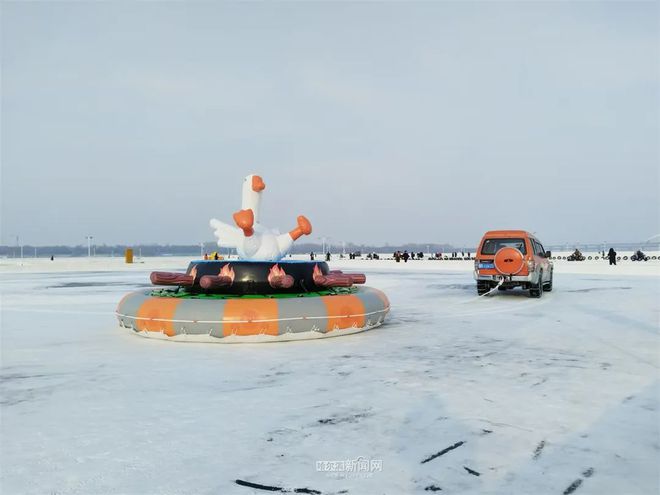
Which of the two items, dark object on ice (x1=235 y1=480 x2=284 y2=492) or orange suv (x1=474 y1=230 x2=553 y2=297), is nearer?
dark object on ice (x1=235 y1=480 x2=284 y2=492)

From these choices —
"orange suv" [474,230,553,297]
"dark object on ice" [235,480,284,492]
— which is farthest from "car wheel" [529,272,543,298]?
"dark object on ice" [235,480,284,492]

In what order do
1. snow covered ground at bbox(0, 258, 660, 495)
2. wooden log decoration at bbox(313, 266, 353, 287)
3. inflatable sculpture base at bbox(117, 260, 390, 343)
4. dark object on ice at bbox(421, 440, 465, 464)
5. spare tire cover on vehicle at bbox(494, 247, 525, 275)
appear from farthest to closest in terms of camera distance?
1. spare tire cover on vehicle at bbox(494, 247, 525, 275)
2. wooden log decoration at bbox(313, 266, 353, 287)
3. inflatable sculpture base at bbox(117, 260, 390, 343)
4. dark object on ice at bbox(421, 440, 465, 464)
5. snow covered ground at bbox(0, 258, 660, 495)

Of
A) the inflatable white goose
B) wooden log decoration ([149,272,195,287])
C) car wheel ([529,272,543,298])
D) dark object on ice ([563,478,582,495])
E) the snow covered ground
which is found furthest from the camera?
car wheel ([529,272,543,298])

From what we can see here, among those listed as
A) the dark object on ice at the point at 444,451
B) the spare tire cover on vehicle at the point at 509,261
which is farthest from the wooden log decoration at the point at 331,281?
the spare tire cover on vehicle at the point at 509,261

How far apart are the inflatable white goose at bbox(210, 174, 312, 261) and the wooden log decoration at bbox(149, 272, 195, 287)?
1.14 m

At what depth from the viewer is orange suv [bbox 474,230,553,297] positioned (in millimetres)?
16234

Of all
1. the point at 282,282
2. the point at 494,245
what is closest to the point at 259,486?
the point at 282,282

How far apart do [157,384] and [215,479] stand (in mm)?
2982

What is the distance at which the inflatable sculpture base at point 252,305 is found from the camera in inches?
353

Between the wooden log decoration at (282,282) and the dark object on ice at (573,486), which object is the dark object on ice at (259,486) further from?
the wooden log decoration at (282,282)

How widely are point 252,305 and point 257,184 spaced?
3.37 metres

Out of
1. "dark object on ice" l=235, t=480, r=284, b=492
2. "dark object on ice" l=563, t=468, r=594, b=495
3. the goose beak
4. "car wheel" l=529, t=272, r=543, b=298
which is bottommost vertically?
"dark object on ice" l=563, t=468, r=594, b=495

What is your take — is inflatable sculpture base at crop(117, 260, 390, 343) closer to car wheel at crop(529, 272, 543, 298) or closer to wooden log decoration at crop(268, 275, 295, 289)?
wooden log decoration at crop(268, 275, 295, 289)

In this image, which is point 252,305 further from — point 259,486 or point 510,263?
point 510,263
